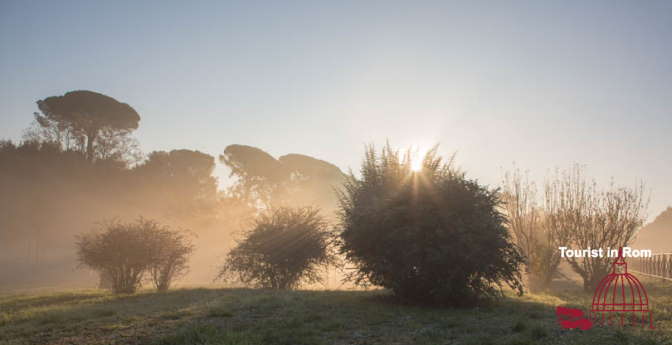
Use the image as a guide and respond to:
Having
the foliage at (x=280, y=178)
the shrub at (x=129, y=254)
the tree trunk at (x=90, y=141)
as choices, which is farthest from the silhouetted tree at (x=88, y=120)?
the shrub at (x=129, y=254)

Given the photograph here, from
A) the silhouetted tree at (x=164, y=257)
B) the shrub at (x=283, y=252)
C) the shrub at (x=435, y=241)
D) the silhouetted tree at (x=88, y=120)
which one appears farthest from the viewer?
the silhouetted tree at (x=88, y=120)

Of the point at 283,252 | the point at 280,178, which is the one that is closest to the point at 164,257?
the point at 283,252

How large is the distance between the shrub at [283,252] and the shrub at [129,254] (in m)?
2.90

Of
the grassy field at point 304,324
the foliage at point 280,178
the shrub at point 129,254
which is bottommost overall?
the grassy field at point 304,324

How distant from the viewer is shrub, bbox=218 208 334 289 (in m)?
21.6

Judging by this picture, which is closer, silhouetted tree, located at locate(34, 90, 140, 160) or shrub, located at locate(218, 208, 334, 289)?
shrub, located at locate(218, 208, 334, 289)

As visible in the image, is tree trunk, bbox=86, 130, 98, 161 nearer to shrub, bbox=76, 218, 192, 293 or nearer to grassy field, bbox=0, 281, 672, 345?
shrub, bbox=76, 218, 192, 293

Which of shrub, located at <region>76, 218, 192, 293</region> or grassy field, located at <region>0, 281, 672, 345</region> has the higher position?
shrub, located at <region>76, 218, 192, 293</region>

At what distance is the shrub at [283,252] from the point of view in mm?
21641

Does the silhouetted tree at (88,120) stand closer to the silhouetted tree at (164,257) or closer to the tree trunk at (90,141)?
the tree trunk at (90,141)

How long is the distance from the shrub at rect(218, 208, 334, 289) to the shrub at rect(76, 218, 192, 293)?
9.51ft

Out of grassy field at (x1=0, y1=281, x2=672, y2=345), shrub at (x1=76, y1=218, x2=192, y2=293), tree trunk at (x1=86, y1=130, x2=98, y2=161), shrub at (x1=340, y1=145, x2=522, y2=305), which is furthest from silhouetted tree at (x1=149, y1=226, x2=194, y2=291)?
tree trunk at (x1=86, y1=130, x2=98, y2=161)

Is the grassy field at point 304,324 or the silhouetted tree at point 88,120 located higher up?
the silhouetted tree at point 88,120

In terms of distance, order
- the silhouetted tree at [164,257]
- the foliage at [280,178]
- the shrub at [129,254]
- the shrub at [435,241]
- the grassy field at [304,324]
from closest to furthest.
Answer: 1. the grassy field at [304,324]
2. the shrub at [435,241]
3. the shrub at [129,254]
4. the silhouetted tree at [164,257]
5. the foliage at [280,178]
